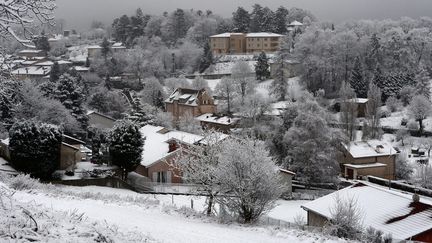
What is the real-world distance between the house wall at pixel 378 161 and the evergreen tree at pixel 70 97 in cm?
2175

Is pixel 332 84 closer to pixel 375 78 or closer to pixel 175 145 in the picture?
pixel 375 78

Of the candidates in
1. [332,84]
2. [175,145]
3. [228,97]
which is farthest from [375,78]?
[175,145]

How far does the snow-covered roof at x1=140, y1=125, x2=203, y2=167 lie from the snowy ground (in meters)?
12.4

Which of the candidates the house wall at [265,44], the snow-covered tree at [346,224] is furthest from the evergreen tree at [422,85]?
the snow-covered tree at [346,224]

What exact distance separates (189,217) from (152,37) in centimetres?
9517

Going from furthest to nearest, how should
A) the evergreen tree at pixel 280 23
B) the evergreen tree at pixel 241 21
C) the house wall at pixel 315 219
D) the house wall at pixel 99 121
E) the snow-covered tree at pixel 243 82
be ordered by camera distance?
the evergreen tree at pixel 280 23, the evergreen tree at pixel 241 21, the snow-covered tree at pixel 243 82, the house wall at pixel 99 121, the house wall at pixel 315 219

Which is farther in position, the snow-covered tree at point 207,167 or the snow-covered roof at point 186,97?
the snow-covered roof at point 186,97

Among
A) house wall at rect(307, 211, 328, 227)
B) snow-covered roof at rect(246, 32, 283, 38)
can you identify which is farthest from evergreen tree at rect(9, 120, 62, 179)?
snow-covered roof at rect(246, 32, 283, 38)

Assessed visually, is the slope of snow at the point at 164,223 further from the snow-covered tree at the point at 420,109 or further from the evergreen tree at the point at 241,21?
the evergreen tree at the point at 241,21

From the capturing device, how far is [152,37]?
107875 mm

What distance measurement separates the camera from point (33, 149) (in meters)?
27.3

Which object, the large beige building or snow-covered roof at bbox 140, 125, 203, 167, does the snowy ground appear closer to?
snow-covered roof at bbox 140, 125, 203, 167

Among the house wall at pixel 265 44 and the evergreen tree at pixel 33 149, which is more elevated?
the house wall at pixel 265 44

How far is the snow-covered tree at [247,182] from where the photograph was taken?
1616cm
